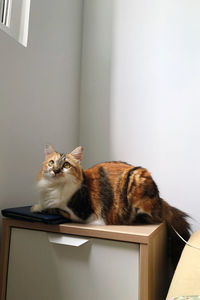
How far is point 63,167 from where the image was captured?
0.87m

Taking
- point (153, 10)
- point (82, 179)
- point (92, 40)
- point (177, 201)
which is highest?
point (153, 10)

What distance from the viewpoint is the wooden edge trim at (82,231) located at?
70 centimetres

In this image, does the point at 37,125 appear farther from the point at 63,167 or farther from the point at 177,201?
the point at 177,201

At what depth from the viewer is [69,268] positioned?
0.77 meters

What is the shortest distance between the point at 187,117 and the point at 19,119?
0.94m

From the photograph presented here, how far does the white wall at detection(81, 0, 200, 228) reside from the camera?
1.29 m

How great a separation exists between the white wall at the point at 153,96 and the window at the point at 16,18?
564mm

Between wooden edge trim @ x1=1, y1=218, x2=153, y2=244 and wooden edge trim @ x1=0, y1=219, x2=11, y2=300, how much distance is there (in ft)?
0.08

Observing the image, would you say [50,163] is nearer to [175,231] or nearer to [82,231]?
[82,231]

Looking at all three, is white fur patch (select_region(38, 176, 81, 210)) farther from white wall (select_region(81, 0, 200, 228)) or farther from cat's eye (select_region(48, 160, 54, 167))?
white wall (select_region(81, 0, 200, 228))

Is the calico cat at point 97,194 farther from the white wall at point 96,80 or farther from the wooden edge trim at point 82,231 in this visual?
the white wall at point 96,80

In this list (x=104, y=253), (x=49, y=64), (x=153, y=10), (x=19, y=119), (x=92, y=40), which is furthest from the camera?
(x=92, y=40)

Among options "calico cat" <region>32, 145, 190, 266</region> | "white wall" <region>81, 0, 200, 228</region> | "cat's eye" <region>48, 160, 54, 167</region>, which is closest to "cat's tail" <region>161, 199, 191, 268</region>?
"calico cat" <region>32, 145, 190, 266</region>

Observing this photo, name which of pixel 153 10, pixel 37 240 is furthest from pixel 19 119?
pixel 153 10
